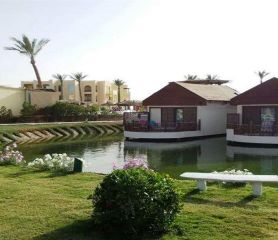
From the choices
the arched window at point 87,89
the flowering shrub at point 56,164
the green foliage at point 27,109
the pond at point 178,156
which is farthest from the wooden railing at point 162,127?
the arched window at point 87,89

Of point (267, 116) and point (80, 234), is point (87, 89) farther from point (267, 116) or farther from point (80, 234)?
point (80, 234)

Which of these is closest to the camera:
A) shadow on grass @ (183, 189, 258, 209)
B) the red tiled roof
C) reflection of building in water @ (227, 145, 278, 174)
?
shadow on grass @ (183, 189, 258, 209)

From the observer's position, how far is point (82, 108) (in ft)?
163

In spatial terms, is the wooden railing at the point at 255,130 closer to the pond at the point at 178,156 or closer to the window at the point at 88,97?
the pond at the point at 178,156

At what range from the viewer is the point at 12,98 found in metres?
47.7

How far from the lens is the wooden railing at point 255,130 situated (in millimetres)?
28047

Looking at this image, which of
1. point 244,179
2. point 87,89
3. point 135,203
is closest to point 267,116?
point 244,179

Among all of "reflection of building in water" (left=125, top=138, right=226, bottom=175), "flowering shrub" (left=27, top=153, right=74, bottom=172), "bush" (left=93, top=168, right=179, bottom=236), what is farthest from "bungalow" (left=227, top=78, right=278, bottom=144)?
"bush" (left=93, top=168, right=179, bottom=236)

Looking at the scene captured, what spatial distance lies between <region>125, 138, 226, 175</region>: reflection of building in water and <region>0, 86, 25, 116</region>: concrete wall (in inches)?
784

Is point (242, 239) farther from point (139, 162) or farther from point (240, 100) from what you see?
point (240, 100)

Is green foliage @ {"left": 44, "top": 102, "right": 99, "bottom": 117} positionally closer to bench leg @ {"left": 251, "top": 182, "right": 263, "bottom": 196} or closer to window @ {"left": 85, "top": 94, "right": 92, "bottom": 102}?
window @ {"left": 85, "top": 94, "right": 92, "bottom": 102}

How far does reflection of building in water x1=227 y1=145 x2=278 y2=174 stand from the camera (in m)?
18.3

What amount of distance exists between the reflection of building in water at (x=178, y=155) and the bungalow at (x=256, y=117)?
2.63 meters

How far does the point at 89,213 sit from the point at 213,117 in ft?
97.9
